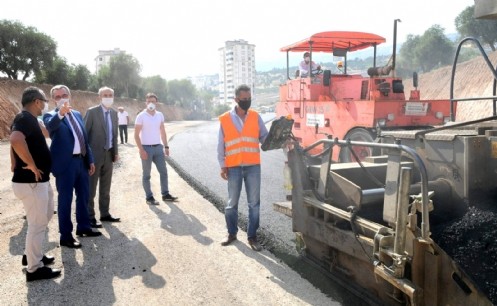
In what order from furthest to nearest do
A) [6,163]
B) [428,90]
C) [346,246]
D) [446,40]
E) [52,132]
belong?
1. [446,40]
2. [428,90]
3. [6,163]
4. [52,132]
5. [346,246]

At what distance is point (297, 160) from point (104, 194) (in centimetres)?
296

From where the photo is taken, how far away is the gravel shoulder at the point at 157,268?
3275 millimetres

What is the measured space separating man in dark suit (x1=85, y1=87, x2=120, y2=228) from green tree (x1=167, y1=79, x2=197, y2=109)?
86902mm

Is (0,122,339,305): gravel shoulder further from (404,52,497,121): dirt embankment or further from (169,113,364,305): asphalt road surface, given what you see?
(404,52,497,121): dirt embankment

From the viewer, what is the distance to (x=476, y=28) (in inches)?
1588

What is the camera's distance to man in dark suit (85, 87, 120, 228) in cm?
518

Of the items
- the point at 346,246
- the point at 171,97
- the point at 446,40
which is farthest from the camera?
the point at 171,97

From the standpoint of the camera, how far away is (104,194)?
5.47 m

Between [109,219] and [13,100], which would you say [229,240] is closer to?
[109,219]

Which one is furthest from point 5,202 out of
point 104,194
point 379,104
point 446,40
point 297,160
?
point 446,40

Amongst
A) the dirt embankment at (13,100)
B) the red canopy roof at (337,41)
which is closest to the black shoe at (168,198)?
the red canopy roof at (337,41)

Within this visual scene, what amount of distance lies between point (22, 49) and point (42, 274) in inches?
1445

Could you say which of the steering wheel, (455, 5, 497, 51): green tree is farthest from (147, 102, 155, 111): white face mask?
(455, 5, 497, 51): green tree

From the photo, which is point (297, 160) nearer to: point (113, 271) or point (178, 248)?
point (178, 248)
